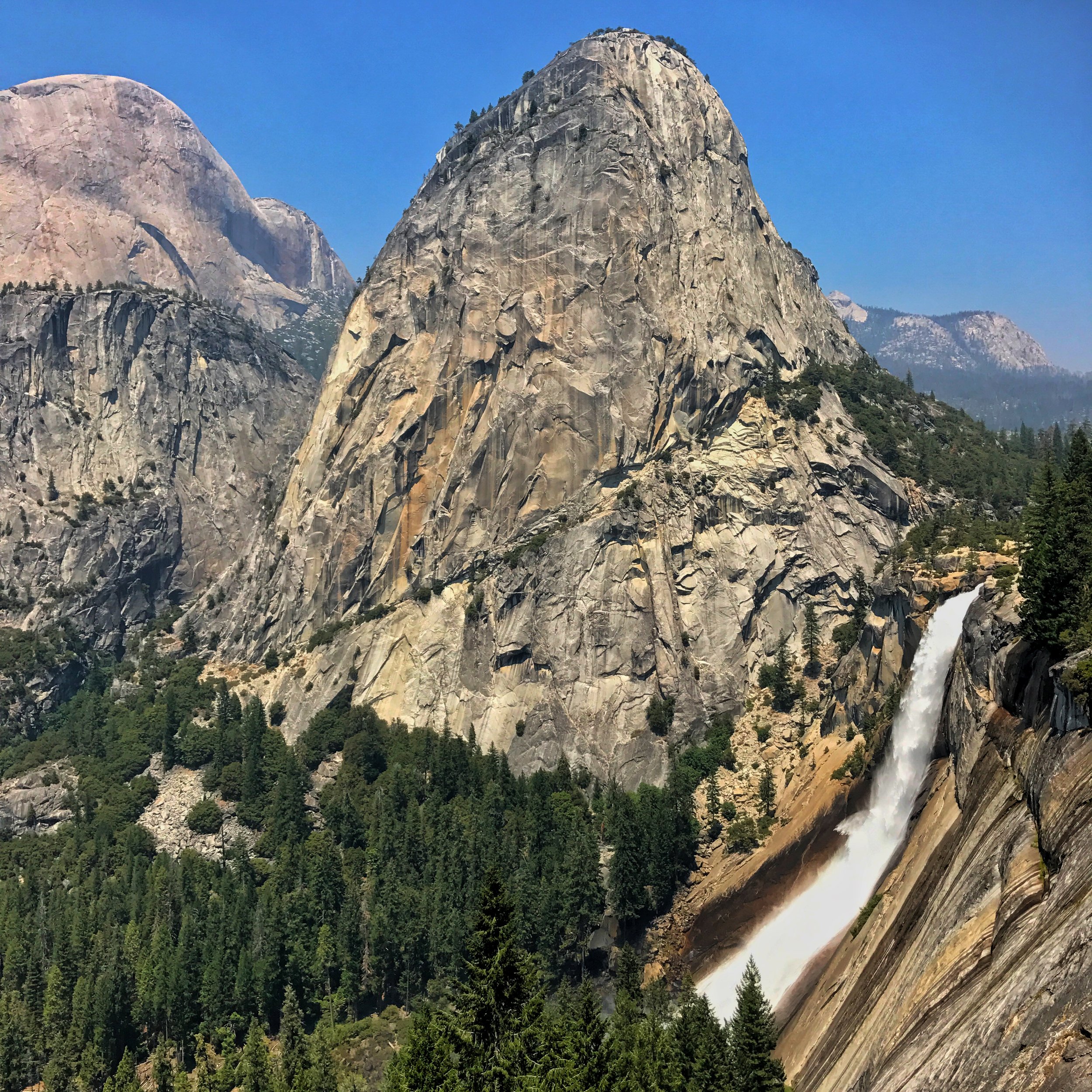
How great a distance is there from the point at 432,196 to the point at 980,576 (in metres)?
121

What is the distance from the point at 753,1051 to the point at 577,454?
98437 millimetres

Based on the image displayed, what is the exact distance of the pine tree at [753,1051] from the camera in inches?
2031

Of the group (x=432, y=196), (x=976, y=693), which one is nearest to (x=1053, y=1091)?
(x=976, y=693)

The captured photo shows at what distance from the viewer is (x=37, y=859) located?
126m

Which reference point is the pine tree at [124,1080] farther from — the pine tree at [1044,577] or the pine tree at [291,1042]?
the pine tree at [1044,577]

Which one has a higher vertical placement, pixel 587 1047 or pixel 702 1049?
pixel 587 1047

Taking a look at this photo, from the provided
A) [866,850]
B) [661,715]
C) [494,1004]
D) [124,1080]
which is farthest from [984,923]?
[661,715]

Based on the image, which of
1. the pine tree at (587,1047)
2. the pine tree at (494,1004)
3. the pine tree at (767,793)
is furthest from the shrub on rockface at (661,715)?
the pine tree at (494,1004)

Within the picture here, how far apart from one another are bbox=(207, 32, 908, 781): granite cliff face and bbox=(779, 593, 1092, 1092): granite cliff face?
63164 mm

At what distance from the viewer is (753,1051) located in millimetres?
52750

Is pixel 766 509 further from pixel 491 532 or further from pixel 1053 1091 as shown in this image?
pixel 1053 1091

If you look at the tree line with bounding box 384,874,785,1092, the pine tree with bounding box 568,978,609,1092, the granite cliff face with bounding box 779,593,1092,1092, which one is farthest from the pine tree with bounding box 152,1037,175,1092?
the granite cliff face with bounding box 779,593,1092,1092

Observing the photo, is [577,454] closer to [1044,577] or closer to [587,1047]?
[1044,577]

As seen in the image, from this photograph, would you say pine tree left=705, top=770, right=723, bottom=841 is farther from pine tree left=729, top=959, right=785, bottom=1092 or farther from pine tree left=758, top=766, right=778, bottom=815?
pine tree left=729, top=959, right=785, bottom=1092
